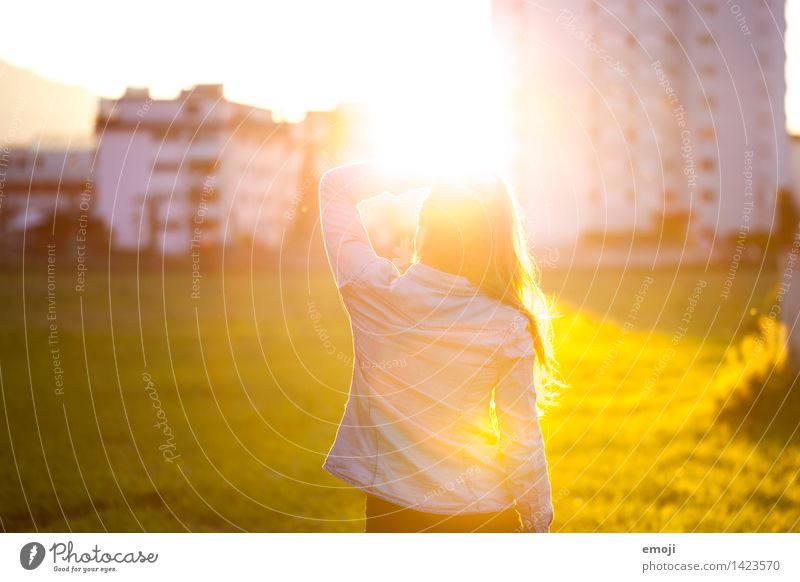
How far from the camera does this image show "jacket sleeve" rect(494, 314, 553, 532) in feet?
7.36

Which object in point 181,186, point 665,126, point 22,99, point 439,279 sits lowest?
point 439,279

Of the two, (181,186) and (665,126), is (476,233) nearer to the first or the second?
(181,186)

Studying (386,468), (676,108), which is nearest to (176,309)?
(386,468)

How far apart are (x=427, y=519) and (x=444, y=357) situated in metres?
Answer: 0.56

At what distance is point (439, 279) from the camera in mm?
2303

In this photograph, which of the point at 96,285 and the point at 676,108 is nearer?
the point at 96,285

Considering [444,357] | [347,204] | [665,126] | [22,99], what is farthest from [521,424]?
[665,126]

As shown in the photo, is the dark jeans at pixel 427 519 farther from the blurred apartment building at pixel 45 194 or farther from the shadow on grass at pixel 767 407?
the blurred apartment building at pixel 45 194

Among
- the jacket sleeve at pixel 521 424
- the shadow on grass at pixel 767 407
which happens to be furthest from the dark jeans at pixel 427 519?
the shadow on grass at pixel 767 407

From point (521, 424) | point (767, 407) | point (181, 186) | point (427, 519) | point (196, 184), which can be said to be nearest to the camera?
point (521, 424)

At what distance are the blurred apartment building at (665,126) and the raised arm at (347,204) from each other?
22.3 m

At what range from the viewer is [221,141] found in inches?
845
